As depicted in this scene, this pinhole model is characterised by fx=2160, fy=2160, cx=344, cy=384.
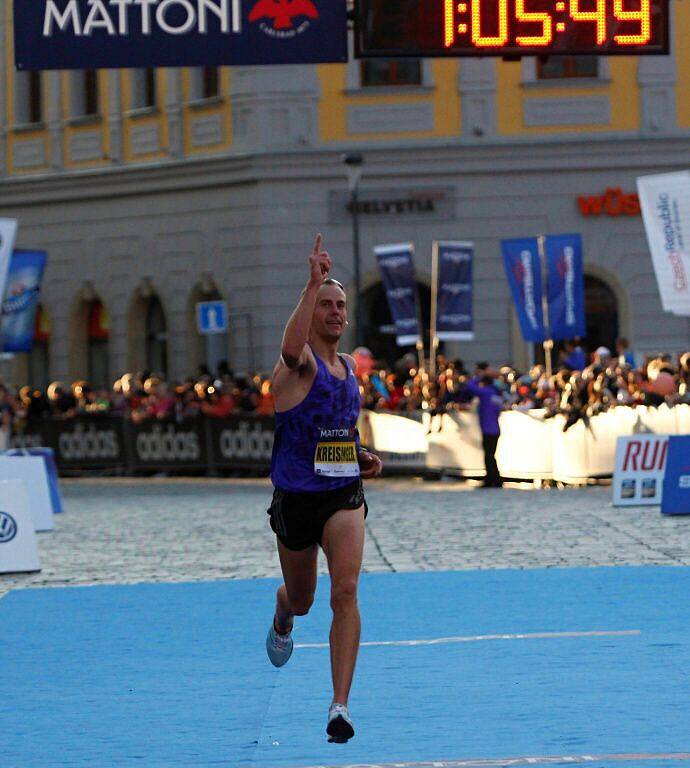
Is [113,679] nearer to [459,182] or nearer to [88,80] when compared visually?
[459,182]

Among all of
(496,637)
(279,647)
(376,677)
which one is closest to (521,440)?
(496,637)

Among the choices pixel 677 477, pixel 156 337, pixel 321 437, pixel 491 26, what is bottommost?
pixel 677 477

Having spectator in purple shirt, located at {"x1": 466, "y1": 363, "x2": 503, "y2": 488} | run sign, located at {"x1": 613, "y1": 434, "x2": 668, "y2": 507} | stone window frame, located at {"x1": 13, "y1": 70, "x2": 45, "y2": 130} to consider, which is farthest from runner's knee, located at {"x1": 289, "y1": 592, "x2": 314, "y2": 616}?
stone window frame, located at {"x1": 13, "y1": 70, "x2": 45, "y2": 130}

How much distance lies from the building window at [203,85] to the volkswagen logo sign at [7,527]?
85.4 feet

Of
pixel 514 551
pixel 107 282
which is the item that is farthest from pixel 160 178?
pixel 514 551

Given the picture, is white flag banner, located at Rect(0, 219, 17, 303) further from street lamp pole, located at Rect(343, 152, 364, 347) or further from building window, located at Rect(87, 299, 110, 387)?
building window, located at Rect(87, 299, 110, 387)

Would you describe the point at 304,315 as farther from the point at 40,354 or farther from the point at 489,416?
the point at 40,354

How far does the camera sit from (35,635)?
41.4 feet

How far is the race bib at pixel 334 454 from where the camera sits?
28.9 ft

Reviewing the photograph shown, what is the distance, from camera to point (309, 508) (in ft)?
29.1

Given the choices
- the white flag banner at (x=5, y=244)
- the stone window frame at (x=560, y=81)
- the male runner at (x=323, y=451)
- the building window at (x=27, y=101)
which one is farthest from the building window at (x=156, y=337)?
the male runner at (x=323, y=451)

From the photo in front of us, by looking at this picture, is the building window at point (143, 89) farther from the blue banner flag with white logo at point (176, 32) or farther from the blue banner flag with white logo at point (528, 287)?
the blue banner flag with white logo at point (176, 32)

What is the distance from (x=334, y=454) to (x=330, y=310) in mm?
591

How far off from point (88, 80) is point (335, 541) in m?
38.3
